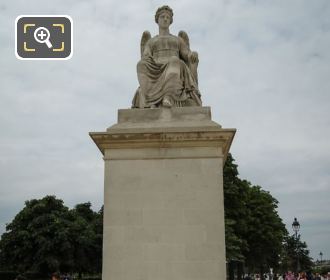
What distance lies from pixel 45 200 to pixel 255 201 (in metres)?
22.0

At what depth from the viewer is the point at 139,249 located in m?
11.0

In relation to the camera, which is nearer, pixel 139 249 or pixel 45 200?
pixel 139 249

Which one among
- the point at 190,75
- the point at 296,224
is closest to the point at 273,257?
the point at 296,224

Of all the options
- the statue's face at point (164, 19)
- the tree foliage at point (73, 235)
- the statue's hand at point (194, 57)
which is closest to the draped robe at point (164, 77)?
the statue's hand at point (194, 57)

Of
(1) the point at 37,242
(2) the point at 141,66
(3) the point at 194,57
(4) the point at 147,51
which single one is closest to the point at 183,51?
(3) the point at 194,57

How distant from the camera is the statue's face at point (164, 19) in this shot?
13906mm

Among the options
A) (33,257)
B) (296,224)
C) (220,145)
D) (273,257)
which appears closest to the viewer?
(220,145)

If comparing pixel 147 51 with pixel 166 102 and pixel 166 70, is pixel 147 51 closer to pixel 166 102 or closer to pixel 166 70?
pixel 166 70

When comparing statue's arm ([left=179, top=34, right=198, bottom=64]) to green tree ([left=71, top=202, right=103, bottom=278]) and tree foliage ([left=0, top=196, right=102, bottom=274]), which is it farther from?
green tree ([left=71, top=202, right=103, bottom=278])

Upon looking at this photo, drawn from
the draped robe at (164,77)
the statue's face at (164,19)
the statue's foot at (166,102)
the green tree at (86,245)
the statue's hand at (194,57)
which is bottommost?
the green tree at (86,245)

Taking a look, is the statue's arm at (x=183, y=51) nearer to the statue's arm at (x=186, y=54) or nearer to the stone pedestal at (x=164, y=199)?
the statue's arm at (x=186, y=54)

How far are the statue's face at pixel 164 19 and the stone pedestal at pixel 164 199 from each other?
3.37 m

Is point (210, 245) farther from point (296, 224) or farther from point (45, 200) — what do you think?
point (45, 200)

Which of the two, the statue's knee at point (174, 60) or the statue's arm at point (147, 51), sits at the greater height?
Result: the statue's arm at point (147, 51)
